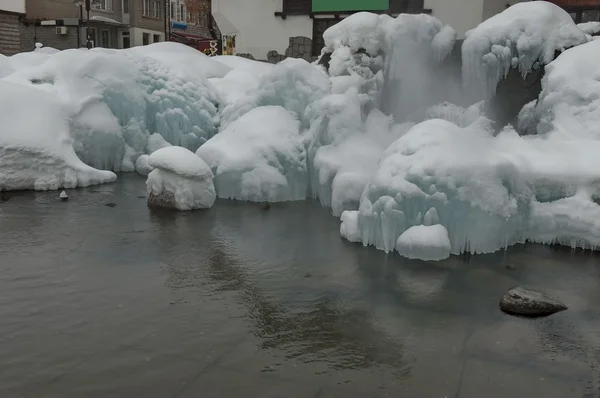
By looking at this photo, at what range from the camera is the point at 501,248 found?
888 cm

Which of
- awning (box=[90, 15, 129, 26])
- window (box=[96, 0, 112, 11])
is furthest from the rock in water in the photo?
window (box=[96, 0, 112, 11])

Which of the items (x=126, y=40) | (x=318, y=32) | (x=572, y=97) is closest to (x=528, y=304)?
(x=572, y=97)

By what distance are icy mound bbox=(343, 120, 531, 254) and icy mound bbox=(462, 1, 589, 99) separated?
3.85 meters

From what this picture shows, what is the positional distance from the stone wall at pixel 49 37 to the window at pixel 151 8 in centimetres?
738

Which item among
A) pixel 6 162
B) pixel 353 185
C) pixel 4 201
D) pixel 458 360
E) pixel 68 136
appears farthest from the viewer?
pixel 68 136

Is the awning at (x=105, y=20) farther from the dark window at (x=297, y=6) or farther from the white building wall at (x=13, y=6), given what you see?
the dark window at (x=297, y=6)

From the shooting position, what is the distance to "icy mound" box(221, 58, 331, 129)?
13.0 metres

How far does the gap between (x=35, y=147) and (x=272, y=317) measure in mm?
8115

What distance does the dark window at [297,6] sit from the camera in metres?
25.2

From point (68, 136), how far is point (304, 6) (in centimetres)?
1482

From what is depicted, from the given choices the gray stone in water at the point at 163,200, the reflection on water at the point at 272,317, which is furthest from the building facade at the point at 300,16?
the reflection on water at the point at 272,317

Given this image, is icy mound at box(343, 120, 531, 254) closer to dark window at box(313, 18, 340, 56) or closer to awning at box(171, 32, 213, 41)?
dark window at box(313, 18, 340, 56)

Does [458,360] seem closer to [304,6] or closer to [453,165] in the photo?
[453,165]

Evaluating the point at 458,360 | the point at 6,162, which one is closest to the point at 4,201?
the point at 6,162
